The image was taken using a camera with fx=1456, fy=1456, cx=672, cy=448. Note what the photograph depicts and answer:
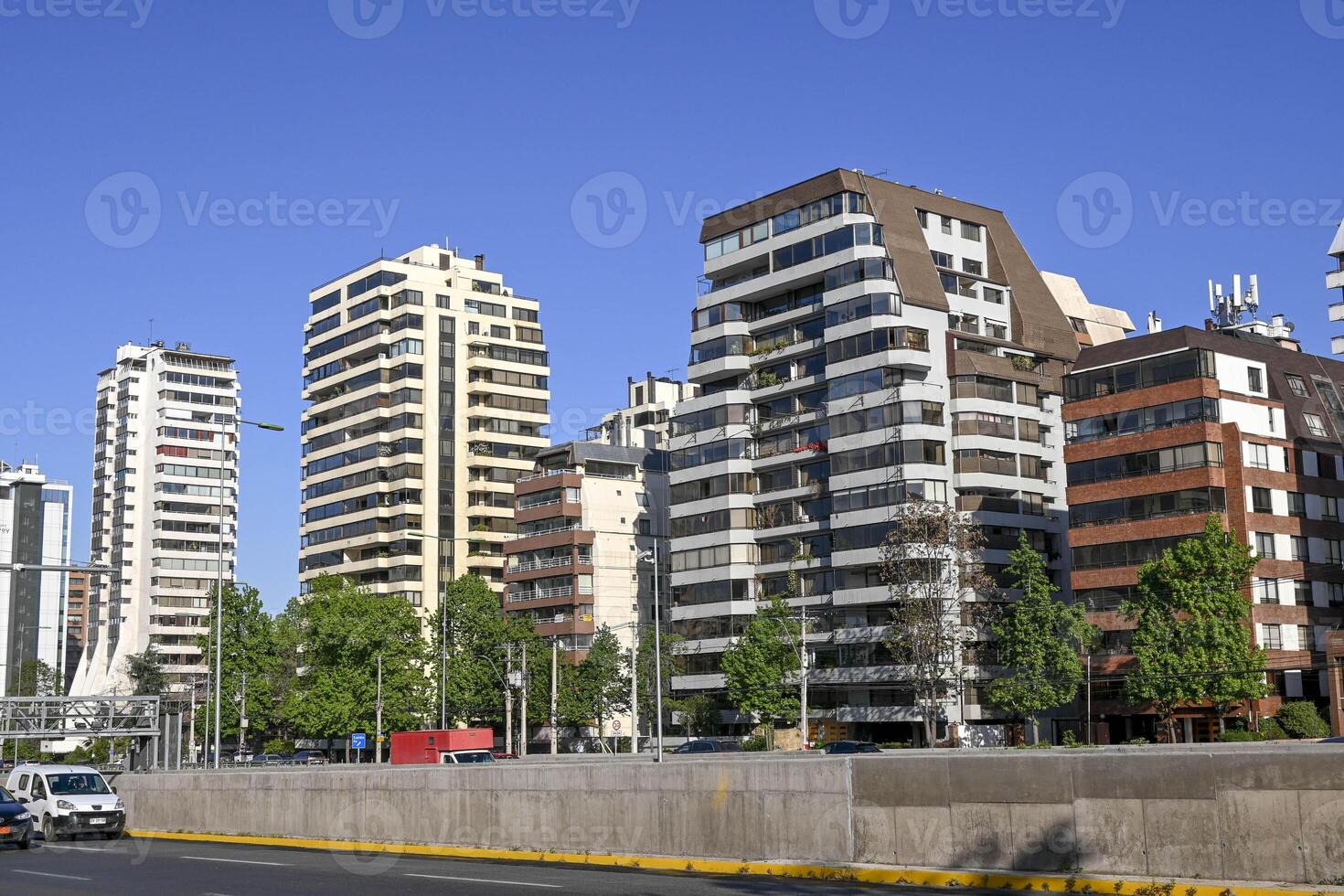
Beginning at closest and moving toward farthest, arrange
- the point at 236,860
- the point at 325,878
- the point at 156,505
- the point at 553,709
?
the point at 325,878
the point at 236,860
the point at 553,709
the point at 156,505

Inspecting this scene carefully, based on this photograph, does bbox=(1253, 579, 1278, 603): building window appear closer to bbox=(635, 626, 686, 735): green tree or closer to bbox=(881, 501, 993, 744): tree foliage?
bbox=(881, 501, 993, 744): tree foliage

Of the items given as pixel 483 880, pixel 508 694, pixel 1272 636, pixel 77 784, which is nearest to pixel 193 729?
pixel 508 694

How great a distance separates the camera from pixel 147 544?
182125 millimetres

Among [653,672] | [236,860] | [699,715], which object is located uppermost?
[653,672]

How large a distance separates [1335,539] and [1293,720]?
16.1 meters

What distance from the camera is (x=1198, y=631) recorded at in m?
74.6

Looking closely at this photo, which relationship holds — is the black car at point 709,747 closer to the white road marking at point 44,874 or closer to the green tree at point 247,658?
the green tree at point 247,658

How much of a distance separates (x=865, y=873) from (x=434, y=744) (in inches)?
2347

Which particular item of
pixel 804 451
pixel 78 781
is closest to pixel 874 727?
pixel 804 451

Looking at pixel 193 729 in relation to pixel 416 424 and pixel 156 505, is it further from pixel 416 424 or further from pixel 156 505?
pixel 156 505

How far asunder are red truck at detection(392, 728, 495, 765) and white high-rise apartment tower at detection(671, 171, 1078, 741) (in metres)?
25.6

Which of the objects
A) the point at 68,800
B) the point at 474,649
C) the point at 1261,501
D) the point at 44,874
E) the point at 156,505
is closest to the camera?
the point at 44,874

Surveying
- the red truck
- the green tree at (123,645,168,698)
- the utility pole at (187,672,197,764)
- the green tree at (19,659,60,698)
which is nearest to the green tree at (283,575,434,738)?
the utility pole at (187,672,197,764)

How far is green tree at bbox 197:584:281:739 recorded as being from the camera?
382ft
